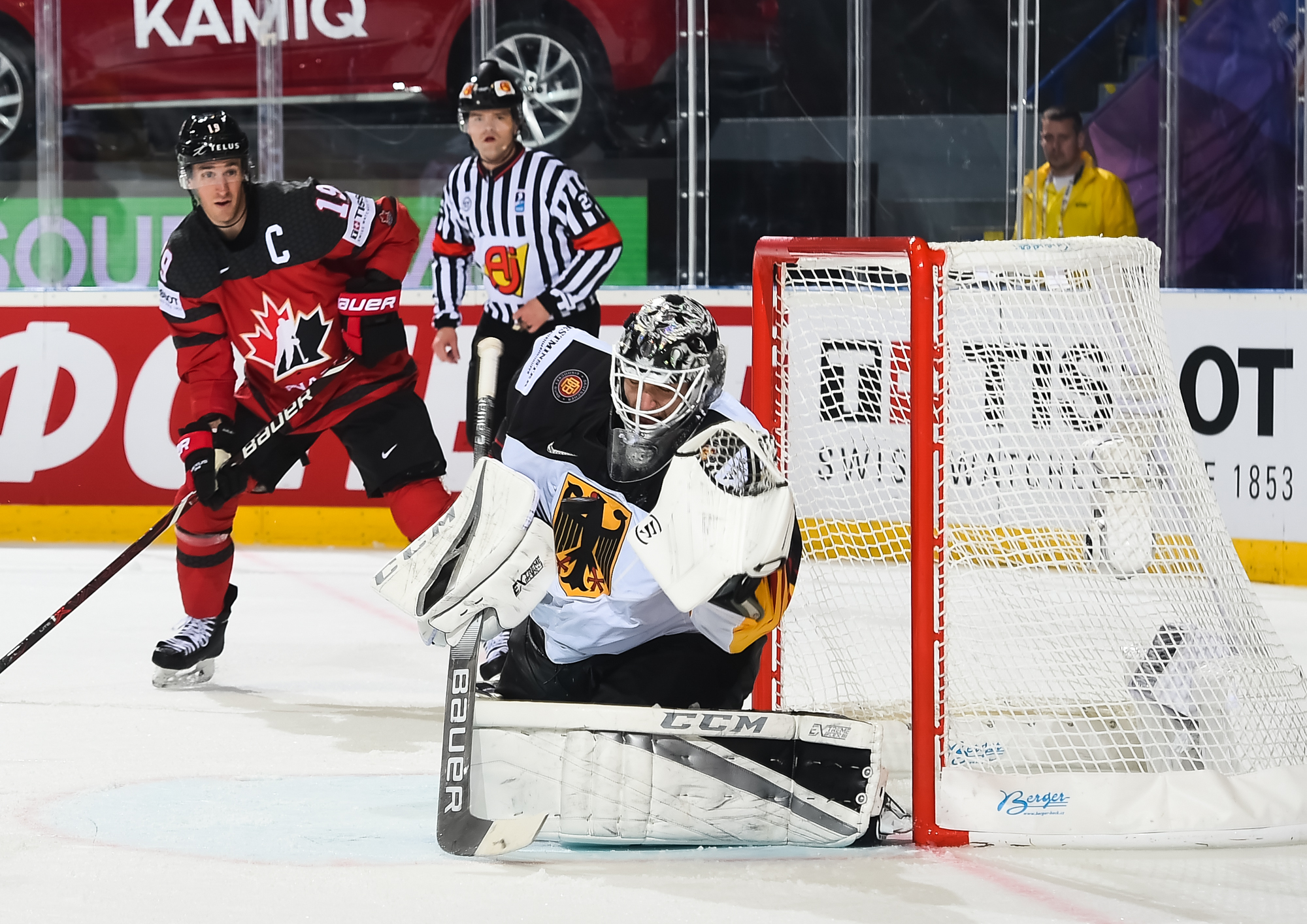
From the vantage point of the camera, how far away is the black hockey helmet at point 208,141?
335cm

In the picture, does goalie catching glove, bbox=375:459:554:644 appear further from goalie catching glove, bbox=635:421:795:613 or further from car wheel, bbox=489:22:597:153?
car wheel, bbox=489:22:597:153

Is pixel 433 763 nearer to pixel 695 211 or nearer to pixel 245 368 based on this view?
pixel 245 368

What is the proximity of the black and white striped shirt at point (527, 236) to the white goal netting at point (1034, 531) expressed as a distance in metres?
1.43

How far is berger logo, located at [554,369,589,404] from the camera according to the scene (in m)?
2.33

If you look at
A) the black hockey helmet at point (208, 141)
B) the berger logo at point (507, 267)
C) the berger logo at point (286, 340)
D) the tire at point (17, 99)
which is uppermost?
the tire at point (17, 99)

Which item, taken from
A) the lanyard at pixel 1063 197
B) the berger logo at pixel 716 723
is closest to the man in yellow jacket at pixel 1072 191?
the lanyard at pixel 1063 197

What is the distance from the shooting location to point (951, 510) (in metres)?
2.94

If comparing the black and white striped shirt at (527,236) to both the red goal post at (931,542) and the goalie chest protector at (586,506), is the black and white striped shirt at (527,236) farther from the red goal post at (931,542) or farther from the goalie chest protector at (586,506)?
the red goal post at (931,542)

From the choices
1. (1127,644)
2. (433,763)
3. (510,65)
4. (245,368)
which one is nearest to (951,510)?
(1127,644)

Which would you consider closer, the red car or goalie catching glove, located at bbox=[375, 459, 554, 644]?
goalie catching glove, located at bbox=[375, 459, 554, 644]

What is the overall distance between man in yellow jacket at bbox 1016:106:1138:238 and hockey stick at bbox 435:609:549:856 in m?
4.01

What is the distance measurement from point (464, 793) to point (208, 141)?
1758mm

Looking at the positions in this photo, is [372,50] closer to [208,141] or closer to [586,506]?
[208,141]

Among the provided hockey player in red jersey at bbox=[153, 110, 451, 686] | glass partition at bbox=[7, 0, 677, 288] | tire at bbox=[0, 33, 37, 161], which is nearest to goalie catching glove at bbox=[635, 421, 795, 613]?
hockey player in red jersey at bbox=[153, 110, 451, 686]
